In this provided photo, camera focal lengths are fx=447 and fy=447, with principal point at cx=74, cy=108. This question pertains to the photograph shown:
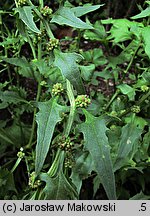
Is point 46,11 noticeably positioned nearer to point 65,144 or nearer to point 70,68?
point 70,68

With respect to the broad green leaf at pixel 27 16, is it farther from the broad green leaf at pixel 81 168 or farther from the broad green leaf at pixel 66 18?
the broad green leaf at pixel 81 168

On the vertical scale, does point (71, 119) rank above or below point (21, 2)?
below

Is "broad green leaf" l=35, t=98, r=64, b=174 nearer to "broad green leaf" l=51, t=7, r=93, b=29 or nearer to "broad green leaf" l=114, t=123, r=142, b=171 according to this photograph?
"broad green leaf" l=51, t=7, r=93, b=29

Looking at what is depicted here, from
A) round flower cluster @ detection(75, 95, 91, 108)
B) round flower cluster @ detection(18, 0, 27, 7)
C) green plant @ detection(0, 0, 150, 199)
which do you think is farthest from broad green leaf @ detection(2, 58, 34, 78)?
round flower cluster @ detection(75, 95, 91, 108)

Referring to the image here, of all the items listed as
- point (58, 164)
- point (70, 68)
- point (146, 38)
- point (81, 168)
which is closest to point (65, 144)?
point (58, 164)

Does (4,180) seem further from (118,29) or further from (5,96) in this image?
(118,29)
